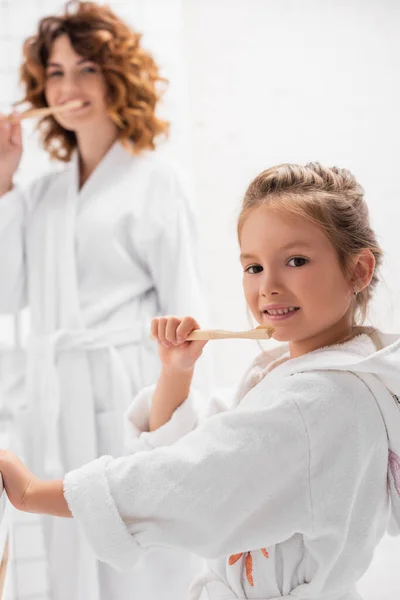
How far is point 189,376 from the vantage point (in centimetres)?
106

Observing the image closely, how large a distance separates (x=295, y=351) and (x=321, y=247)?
150mm

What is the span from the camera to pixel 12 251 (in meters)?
1.67

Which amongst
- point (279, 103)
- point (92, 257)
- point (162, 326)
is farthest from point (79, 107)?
point (162, 326)

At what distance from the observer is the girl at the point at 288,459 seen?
82 cm

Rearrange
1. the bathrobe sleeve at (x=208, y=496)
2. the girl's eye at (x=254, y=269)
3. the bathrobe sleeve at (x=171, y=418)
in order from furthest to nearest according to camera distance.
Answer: the bathrobe sleeve at (x=171, y=418)
the girl's eye at (x=254, y=269)
the bathrobe sleeve at (x=208, y=496)

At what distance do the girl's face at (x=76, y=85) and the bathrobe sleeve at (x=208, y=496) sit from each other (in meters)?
0.99

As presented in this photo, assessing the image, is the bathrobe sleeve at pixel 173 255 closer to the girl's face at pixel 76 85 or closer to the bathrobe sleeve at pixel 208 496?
the girl's face at pixel 76 85

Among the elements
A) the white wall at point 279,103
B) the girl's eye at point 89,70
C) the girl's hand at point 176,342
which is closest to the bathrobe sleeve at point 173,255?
the girl's eye at point 89,70

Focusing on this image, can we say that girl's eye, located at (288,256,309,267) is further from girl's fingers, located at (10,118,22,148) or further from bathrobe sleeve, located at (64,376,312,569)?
girl's fingers, located at (10,118,22,148)

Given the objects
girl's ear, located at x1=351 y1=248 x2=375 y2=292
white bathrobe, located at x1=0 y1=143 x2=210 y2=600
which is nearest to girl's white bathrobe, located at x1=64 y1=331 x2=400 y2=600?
girl's ear, located at x1=351 y1=248 x2=375 y2=292

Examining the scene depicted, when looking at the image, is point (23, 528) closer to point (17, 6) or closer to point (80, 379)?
point (80, 379)

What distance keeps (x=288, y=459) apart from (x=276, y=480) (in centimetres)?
2

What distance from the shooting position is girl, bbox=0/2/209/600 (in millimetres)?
1526

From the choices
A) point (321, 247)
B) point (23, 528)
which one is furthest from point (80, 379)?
point (321, 247)
